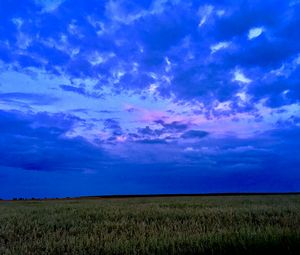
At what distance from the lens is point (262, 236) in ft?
20.0

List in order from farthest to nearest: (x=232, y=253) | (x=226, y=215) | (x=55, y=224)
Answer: (x=226, y=215) < (x=55, y=224) < (x=232, y=253)

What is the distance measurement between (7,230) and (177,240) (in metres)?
4.30

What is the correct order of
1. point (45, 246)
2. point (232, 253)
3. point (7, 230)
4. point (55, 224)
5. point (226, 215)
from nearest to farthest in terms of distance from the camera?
1. point (232, 253)
2. point (45, 246)
3. point (7, 230)
4. point (55, 224)
5. point (226, 215)

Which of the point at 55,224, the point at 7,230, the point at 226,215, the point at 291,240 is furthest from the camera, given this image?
the point at 226,215

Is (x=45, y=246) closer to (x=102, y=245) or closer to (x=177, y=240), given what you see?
(x=102, y=245)

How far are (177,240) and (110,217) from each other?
522 cm

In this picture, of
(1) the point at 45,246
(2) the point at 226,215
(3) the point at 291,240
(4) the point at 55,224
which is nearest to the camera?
(3) the point at 291,240

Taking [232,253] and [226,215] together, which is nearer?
[232,253]

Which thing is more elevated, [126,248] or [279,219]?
[279,219]

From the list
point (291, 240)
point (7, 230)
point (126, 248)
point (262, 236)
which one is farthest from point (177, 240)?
point (7, 230)

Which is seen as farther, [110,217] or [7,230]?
[110,217]

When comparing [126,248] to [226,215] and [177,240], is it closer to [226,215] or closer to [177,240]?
[177,240]

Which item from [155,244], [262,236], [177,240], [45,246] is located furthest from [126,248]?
[262,236]

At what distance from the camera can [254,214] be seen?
11.0m
